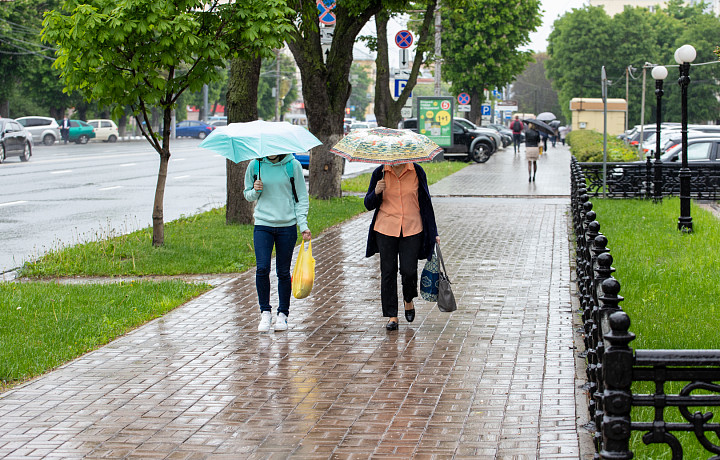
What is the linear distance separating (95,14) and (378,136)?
14.7 ft

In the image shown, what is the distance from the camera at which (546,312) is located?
8.35 meters

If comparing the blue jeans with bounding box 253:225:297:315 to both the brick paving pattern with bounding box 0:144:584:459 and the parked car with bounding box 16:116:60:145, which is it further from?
the parked car with bounding box 16:116:60:145

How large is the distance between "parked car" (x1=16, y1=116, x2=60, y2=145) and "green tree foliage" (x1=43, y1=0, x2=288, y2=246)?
144 feet

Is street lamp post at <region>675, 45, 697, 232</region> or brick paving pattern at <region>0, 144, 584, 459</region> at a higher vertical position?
street lamp post at <region>675, 45, 697, 232</region>

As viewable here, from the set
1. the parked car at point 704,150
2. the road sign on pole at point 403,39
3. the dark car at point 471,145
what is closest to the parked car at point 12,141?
the road sign on pole at point 403,39

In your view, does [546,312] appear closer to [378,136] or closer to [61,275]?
[378,136]

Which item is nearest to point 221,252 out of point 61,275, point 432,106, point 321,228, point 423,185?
point 61,275

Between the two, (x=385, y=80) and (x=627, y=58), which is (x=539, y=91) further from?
(x=385, y=80)

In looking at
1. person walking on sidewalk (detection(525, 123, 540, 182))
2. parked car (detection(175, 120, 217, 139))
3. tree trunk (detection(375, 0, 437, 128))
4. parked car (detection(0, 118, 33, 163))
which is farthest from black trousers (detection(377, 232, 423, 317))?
parked car (detection(175, 120, 217, 139))

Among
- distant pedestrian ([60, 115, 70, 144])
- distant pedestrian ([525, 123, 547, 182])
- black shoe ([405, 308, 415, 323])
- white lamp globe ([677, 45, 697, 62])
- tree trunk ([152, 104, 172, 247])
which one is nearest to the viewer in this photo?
black shoe ([405, 308, 415, 323])

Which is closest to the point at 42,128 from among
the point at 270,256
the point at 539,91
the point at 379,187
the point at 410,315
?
the point at 270,256

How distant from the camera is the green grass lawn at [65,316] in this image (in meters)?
6.84

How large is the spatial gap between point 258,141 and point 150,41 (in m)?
4.18

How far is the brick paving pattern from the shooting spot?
16.3ft
